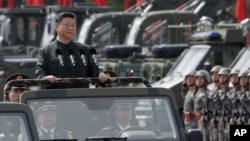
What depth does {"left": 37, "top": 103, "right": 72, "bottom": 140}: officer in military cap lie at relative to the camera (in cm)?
1011

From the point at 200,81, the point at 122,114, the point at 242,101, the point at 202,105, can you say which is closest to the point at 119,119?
the point at 122,114

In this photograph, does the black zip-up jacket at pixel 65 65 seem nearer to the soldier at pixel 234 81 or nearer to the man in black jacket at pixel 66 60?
the man in black jacket at pixel 66 60

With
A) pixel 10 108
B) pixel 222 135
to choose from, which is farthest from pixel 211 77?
pixel 10 108

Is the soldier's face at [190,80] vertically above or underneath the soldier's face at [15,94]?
underneath

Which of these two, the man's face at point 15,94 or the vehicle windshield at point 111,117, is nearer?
the vehicle windshield at point 111,117

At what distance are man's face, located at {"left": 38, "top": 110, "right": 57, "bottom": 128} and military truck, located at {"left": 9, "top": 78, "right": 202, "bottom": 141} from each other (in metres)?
0.03

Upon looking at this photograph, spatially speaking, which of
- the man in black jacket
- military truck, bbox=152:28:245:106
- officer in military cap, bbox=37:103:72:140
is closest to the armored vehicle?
officer in military cap, bbox=37:103:72:140

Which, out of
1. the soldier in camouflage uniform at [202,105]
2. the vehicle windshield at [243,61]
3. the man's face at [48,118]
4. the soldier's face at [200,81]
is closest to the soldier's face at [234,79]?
the soldier in camouflage uniform at [202,105]

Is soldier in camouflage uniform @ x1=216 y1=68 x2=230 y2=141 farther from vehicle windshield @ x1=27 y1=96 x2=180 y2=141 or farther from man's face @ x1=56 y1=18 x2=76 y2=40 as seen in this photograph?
vehicle windshield @ x1=27 y1=96 x2=180 y2=141

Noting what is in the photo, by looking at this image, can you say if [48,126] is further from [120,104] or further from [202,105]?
[202,105]

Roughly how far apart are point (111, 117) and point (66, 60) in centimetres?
98

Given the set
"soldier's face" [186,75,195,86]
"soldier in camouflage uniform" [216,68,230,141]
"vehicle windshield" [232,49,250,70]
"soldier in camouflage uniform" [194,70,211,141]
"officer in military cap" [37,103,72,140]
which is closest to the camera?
"officer in military cap" [37,103,72,140]

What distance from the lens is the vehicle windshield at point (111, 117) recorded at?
33.4 feet

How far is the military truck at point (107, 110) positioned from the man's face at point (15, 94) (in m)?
0.35
